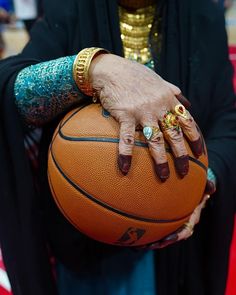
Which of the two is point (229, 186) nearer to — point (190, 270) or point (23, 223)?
point (190, 270)

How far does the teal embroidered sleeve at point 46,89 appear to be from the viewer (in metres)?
0.88

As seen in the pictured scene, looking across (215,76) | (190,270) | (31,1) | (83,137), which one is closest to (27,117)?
(83,137)

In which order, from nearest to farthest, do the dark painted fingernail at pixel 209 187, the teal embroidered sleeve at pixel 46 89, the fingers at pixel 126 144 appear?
1. the fingers at pixel 126 144
2. the teal embroidered sleeve at pixel 46 89
3. the dark painted fingernail at pixel 209 187

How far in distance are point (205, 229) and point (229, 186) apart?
15cm

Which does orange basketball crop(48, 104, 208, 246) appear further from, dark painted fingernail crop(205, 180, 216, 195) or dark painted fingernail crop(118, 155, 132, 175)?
dark painted fingernail crop(205, 180, 216, 195)

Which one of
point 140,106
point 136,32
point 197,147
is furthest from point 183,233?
point 136,32

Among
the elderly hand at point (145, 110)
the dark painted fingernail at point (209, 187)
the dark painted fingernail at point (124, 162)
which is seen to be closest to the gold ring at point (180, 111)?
the elderly hand at point (145, 110)

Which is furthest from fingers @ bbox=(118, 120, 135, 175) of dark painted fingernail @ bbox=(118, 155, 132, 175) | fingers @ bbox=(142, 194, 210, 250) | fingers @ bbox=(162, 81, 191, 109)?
fingers @ bbox=(142, 194, 210, 250)

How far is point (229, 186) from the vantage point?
1.13 meters

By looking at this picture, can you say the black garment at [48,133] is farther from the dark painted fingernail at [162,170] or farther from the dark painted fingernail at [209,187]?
the dark painted fingernail at [162,170]

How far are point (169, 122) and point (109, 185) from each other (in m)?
0.16

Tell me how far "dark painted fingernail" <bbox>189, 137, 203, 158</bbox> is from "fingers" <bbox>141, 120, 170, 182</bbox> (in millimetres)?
75

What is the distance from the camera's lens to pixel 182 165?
794 millimetres

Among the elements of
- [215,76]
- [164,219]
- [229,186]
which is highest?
[215,76]
